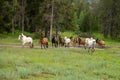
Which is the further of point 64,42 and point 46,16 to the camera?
point 46,16

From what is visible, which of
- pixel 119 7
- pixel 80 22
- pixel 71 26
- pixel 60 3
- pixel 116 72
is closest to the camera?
pixel 116 72

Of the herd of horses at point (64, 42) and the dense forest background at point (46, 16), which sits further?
the dense forest background at point (46, 16)

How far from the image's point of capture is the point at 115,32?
3632 inches

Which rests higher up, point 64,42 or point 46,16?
point 46,16

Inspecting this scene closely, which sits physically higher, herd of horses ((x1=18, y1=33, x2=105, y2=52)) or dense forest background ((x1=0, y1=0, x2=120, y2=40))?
dense forest background ((x1=0, y1=0, x2=120, y2=40))

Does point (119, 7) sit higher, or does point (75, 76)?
point (119, 7)

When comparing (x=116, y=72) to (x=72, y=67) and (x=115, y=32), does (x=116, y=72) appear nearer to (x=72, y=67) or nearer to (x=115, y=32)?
(x=72, y=67)

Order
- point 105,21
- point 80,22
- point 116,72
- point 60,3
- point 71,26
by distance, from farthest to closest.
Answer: point 80,22 < point 105,21 < point 71,26 < point 60,3 < point 116,72

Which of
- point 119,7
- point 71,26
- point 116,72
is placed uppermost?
point 119,7

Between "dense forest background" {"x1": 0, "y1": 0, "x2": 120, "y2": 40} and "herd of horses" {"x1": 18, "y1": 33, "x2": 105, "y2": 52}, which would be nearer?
"herd of horses" {"x1": 18, "y1": 33, "x2": 105, "y2": 52}

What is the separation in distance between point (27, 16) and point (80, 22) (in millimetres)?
58134

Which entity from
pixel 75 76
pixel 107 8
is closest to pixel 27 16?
pixel 107 8

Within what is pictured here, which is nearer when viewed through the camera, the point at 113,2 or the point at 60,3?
the point at 60,3

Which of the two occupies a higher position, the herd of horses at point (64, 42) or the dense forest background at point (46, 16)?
the dense forest background at point (46, 16)
